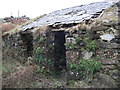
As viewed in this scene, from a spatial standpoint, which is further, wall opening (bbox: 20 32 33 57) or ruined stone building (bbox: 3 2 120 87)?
wall opening (bbox: 20 32 33 57)

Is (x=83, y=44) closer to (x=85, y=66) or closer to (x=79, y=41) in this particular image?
(x=79, y=41)

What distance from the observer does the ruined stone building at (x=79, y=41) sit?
281 inches

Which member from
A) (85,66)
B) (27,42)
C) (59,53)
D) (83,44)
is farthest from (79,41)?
(27,42)

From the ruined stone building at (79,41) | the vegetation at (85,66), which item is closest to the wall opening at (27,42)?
the ruined stone building at (79,41)

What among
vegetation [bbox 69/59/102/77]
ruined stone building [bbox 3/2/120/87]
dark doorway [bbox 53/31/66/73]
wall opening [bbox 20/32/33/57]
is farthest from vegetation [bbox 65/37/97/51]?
wall opening [bbox 20/32/33/57]

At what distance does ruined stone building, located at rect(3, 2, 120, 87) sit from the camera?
7.14 meters

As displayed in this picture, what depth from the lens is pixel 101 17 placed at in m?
7.83

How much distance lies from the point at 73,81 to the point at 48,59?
6.09ft

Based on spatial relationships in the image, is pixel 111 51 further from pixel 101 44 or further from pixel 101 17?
pixel 101 17

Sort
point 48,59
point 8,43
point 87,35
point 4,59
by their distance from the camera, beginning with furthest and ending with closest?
point 8,43
point 4,59
point 48,59
point 87,35

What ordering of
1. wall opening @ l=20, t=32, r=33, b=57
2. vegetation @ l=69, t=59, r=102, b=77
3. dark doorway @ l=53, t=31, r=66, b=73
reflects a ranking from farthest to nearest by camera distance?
wall opening @ l=20, t=32, r=33, b=57 < dark doorway @ l=53, t=31, r=66, b=73 < vegetation @ l=69, t=59, r=102, b=77

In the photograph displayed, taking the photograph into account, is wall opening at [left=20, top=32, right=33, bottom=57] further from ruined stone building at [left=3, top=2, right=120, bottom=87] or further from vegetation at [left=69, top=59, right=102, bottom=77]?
vegetation at [left=69, top=59, right=102, bottom=77]

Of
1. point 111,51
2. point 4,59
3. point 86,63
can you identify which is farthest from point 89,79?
point 4,59

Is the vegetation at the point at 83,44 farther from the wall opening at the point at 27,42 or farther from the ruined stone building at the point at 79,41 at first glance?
the wall opening at the point at 27,42
